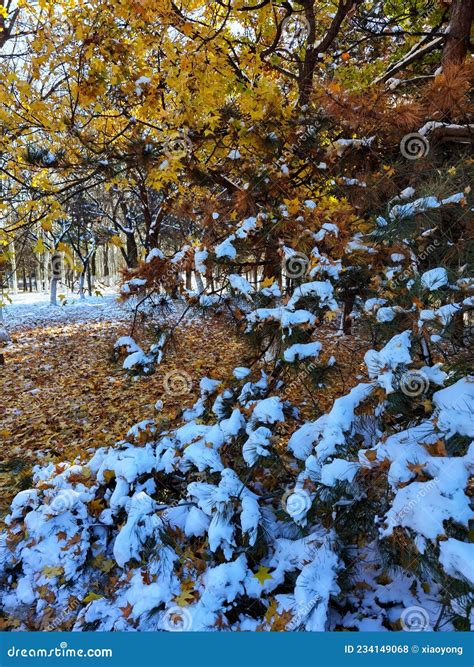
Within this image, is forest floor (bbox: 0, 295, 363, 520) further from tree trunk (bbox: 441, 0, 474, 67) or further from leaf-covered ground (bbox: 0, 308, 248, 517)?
tree trunk (bbox: 441, 0, 474, 67)

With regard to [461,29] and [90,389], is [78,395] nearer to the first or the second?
[90,389]

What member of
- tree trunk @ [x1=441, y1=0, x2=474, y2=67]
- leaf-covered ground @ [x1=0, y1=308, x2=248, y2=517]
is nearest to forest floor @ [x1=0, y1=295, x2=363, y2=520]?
leaf-covered ground @ [x1=0, y1=308, x2=248, y2=517]

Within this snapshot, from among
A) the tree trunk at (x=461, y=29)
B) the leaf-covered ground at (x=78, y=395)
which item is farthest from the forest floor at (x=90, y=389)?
the tree trunk at (x=461, y=29)

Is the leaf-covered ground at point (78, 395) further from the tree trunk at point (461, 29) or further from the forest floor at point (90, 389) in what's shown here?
the tree trunk at point (461, 29)

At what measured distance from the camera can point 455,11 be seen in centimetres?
396

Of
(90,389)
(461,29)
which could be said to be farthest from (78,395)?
(461,29)

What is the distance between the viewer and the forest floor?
3.62 metres

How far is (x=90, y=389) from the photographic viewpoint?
7.33 meters

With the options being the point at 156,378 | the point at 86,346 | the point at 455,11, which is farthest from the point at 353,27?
the point at 86,346

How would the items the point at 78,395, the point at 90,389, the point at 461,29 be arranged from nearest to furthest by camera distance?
1. the point at 461,29
2. the point at 78,395
3. the point at 90,389

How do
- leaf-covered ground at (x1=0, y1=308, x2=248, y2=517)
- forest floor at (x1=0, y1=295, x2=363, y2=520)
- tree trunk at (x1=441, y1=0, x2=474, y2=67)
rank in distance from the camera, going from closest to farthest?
forest floor at (x1=0, y1=295, x2=363, y2=520) → tree trunk at (x1=441, y1=0, x2=474, y2=67) → leaf-covered ground at (x1=0, y1=308, x2=248, y2=517)

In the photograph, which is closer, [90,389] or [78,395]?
[78,395]

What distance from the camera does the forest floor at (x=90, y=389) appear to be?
3617 mm

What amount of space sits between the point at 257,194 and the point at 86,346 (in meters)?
8.31
